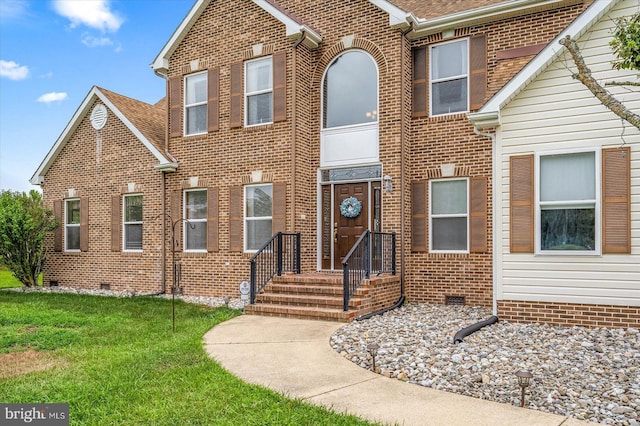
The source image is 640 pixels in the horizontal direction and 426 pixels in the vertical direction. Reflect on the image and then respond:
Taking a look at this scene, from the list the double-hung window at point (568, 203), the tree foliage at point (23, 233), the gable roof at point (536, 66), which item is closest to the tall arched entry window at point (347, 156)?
the gable roof at point (536, 66)

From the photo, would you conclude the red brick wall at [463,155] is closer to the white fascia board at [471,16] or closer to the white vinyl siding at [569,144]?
the white fascia board at [471,16]

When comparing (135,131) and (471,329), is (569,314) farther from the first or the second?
(135,131)

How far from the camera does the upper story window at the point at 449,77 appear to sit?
10.6 meters

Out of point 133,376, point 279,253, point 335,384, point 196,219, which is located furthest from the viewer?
point 196,219

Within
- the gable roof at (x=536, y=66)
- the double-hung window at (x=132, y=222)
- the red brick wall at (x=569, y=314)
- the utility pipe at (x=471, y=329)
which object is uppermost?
the gable roof at (x=536, y=66)

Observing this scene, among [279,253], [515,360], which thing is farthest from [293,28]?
[515,360]

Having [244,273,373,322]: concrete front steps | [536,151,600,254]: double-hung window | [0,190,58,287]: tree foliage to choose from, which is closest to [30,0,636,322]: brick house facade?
[244,273,373,322]: concrete front steps

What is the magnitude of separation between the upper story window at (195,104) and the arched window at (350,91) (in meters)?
A: 3.32

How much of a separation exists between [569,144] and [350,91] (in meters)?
5.22

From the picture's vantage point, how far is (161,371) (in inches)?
215

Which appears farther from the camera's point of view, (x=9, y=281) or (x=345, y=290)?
(x=9, y=281)

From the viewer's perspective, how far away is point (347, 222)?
1162 cm

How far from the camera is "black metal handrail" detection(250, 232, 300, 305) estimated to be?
10.5m

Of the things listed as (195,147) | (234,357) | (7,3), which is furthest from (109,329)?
(7,3)
